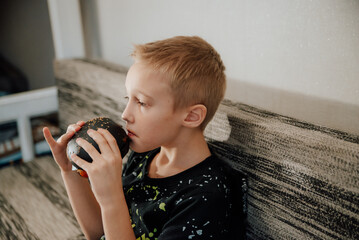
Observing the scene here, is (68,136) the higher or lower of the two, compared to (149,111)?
lower

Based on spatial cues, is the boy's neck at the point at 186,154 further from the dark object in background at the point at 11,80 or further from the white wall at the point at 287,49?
the dark object in background at the point at 11,80

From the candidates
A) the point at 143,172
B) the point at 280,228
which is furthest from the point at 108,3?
the point at 280,228

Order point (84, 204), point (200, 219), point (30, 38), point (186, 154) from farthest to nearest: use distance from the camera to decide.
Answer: point (30, 38), point (84, 204), point (186, 154), point (200, 219)

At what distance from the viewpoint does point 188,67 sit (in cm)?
85

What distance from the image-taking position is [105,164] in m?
0.83

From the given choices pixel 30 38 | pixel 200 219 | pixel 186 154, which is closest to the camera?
pixel 200 219

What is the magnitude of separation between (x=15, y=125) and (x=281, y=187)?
5.16 feet

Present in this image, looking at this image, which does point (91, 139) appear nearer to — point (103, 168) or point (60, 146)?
point (103, 168)

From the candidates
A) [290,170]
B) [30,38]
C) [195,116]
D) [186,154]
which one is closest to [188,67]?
[195,116]

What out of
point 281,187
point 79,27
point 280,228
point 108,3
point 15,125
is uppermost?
point 108,3

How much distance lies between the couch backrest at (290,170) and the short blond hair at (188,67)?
13 centimetres

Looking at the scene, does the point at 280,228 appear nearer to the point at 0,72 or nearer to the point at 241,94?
the point at 241,94

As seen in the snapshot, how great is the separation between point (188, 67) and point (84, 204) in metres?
0.56

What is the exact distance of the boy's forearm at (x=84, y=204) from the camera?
3.50 feet
